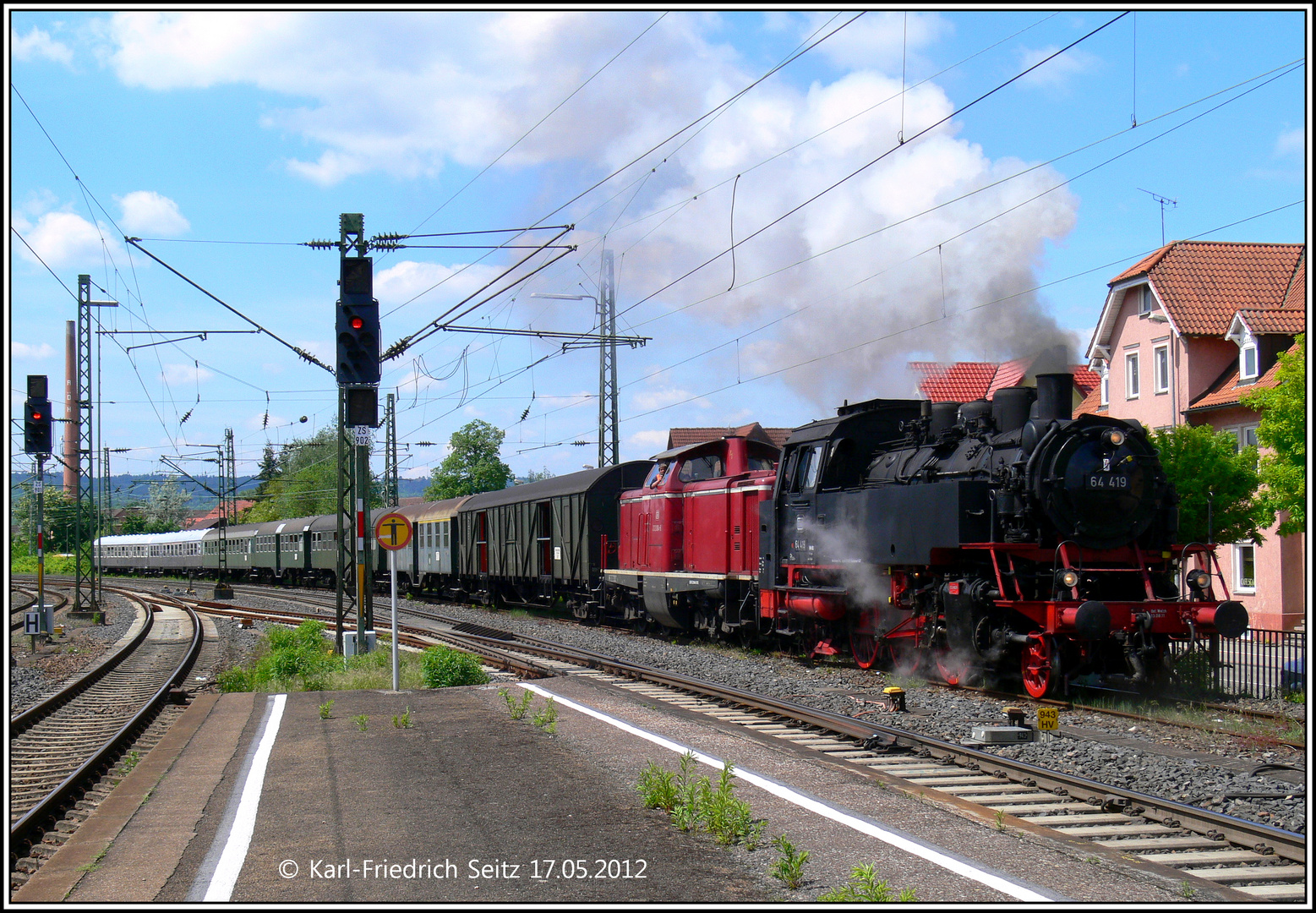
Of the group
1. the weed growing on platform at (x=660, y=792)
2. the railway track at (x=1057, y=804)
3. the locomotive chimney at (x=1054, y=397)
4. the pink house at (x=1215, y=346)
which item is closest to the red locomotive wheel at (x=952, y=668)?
the railway track at (x=1057, y=804)

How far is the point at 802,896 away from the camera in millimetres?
5262

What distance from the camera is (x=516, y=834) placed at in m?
6.35

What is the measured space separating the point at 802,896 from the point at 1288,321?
24270mm

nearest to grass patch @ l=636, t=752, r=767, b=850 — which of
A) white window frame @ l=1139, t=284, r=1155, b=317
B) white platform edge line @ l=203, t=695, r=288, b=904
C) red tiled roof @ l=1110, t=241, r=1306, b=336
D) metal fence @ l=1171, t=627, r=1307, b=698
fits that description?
white platform edge line @ l=203, t=695, r=288, b=904

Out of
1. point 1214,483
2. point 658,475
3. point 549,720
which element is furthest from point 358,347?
point 1214,483

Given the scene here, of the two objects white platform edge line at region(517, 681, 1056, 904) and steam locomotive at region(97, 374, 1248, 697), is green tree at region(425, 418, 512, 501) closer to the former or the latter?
steam locomotive at region(97, 374, 1248, 697)

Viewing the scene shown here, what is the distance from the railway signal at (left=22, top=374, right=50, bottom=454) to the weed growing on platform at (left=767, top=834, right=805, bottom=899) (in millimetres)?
18420

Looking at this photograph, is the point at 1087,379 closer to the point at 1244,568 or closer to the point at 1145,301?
the point at 1145,301

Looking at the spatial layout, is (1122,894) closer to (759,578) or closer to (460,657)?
(460,657)

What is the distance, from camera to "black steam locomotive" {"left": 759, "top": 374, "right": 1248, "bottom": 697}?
11.8 metres

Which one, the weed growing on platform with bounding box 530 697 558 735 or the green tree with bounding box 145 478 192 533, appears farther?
the green tree with bounding box 145 478 192 533

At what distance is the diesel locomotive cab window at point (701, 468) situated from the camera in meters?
19.9

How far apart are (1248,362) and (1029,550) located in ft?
52.5

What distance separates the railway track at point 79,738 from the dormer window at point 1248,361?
22.8 meters
